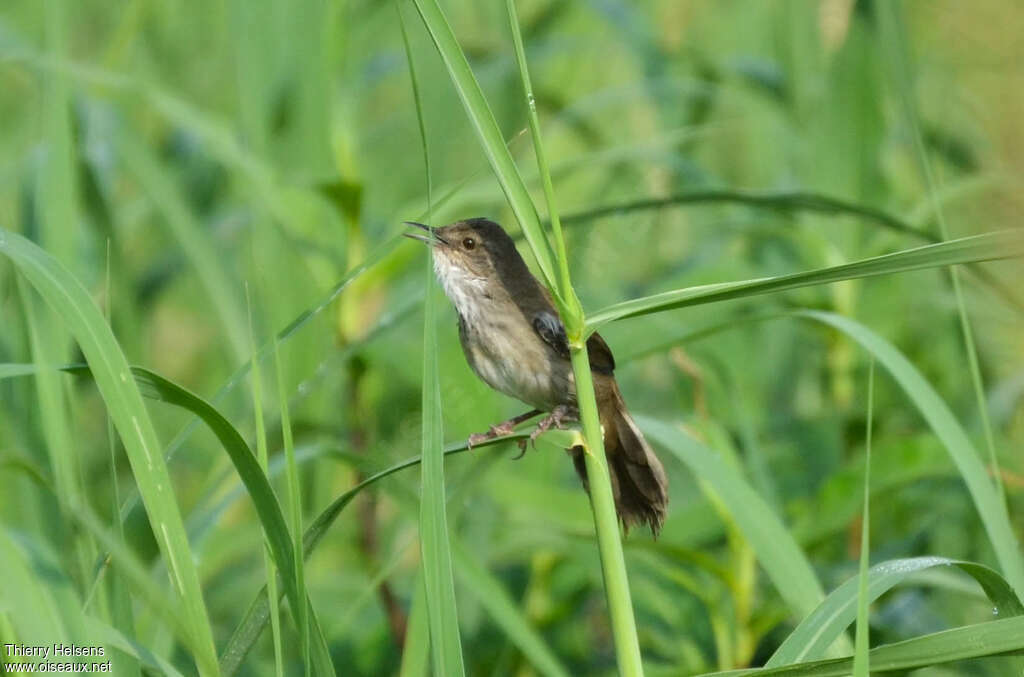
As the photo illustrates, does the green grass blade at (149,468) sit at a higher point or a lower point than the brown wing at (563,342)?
lower

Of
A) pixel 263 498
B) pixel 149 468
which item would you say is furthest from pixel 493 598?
pixel 149 468

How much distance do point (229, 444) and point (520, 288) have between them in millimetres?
1201

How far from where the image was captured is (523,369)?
2531 millimetres

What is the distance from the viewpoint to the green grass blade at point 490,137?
4.91 ft

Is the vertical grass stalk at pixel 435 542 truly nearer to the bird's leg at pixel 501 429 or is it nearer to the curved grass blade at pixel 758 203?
the bird's leg at pixel 501 429

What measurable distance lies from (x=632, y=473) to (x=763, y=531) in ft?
1.12

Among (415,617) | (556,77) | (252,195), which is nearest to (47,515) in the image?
(415,617)

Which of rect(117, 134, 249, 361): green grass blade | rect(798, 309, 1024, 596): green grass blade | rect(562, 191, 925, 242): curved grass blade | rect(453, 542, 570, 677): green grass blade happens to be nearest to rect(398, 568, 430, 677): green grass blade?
rect(453, 542, 570, 677): green grass blade

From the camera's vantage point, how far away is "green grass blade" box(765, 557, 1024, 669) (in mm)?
1667

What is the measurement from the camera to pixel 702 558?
2.76m

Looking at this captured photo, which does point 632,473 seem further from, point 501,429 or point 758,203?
point 758,203

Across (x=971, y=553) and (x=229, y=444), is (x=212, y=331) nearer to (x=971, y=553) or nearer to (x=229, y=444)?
(x=971, y=553)

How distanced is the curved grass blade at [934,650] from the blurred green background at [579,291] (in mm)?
879

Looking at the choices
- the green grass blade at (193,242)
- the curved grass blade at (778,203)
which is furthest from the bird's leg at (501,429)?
the green grass blade at (193,242)
